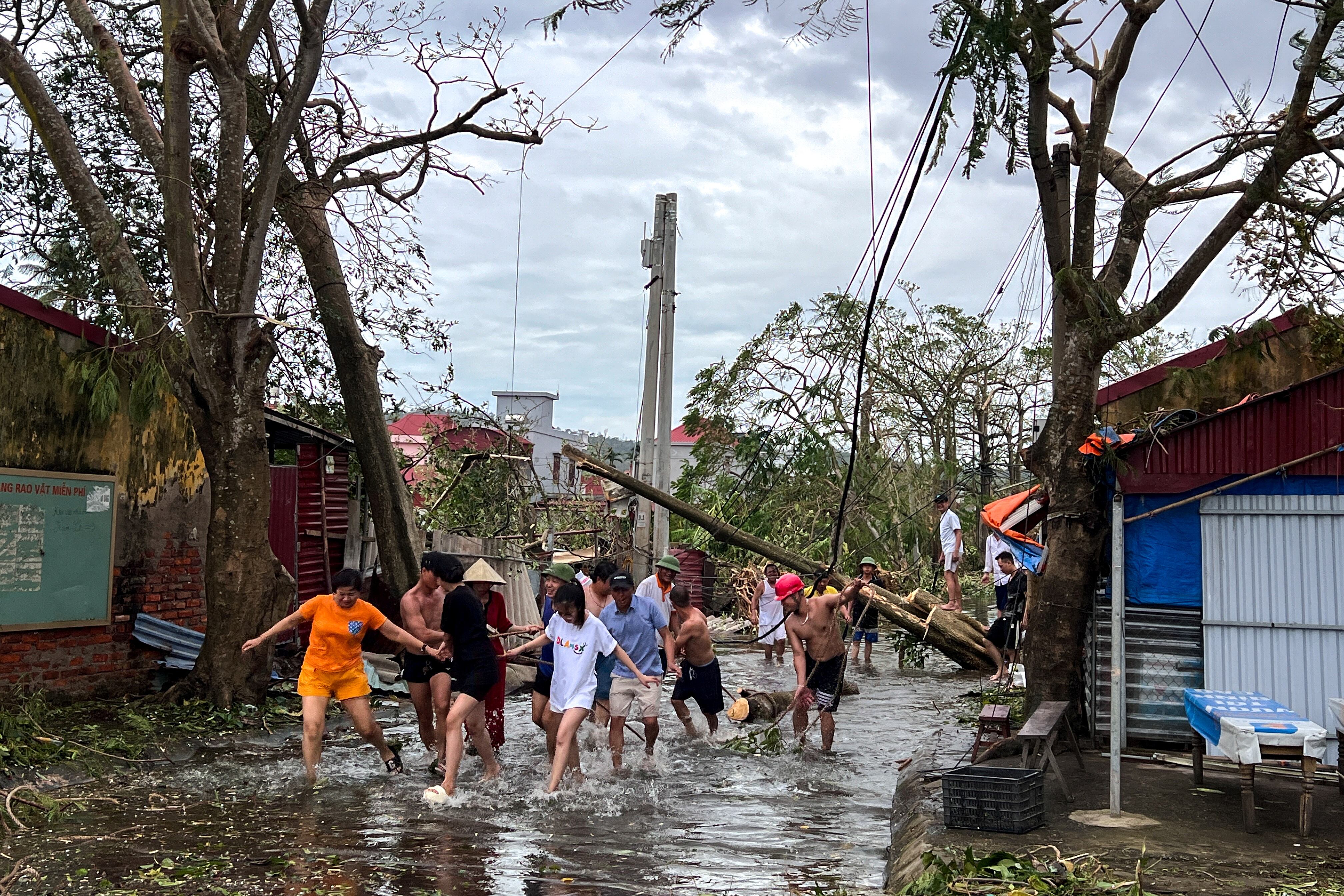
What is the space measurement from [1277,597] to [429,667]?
6.78 meters

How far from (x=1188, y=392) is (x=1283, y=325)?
3.59ft

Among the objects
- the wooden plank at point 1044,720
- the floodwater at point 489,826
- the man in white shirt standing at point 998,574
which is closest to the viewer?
the floodwater at point 489,826

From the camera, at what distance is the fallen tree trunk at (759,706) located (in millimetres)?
12656

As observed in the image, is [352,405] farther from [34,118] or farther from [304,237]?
[34,118]

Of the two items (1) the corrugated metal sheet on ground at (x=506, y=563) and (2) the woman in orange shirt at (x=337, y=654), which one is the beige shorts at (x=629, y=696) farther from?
(1) the corrugated metal sheet on ground at (x=506, y=563)

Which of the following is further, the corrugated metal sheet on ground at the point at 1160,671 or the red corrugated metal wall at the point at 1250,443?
the corrugated metal sheet on ground at the point at 1160,671

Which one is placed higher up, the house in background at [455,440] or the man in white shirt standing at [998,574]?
the house in background at [455,440]

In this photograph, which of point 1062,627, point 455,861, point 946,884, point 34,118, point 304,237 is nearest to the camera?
point 946,884

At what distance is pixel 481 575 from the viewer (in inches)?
406

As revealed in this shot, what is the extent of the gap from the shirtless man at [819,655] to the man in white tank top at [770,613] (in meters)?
6.70

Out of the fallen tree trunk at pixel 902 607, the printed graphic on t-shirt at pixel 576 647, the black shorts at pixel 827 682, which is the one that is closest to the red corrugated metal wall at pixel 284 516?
the fallen tree trunk at pixel 902 607

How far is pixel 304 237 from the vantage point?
48.3ft

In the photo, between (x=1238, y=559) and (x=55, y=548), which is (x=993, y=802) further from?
(x=55, y=548)

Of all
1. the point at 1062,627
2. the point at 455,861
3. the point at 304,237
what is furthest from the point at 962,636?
the point at 455,861
